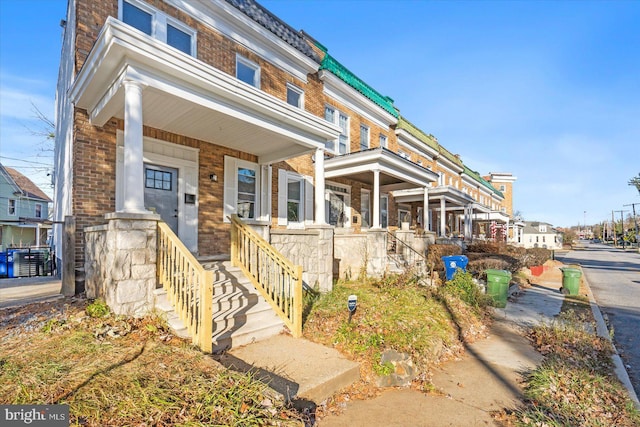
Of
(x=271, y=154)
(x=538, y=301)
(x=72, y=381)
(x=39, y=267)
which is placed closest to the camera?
(x=72, y=381)

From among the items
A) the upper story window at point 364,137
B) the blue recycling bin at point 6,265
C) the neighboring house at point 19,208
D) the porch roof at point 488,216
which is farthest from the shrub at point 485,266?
the neighboring house at point 19,208

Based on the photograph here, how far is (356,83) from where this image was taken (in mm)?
12812

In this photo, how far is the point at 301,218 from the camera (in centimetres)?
1027

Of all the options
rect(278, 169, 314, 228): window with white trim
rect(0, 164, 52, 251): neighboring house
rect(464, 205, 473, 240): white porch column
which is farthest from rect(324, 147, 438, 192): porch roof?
rect(0, 164, 52, 251): neighboring house

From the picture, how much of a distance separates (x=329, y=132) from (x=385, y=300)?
13.8 feet

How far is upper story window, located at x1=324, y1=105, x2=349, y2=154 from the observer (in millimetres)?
11867

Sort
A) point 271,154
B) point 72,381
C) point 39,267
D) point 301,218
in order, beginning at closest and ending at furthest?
point 72,381
point 271,154
point 301,218
point 39,267

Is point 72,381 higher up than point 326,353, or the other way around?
point 72,381

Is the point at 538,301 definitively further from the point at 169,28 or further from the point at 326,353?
the point at 169,28

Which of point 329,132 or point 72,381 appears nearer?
point 72,381

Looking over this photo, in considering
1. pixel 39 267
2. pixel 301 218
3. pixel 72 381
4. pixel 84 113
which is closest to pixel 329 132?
pixel 301 218

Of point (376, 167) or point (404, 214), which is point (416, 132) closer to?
point (404, 214)

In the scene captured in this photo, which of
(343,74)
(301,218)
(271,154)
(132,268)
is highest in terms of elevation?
(343,74)

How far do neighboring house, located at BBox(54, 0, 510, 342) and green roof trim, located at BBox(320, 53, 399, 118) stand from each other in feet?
0.28
